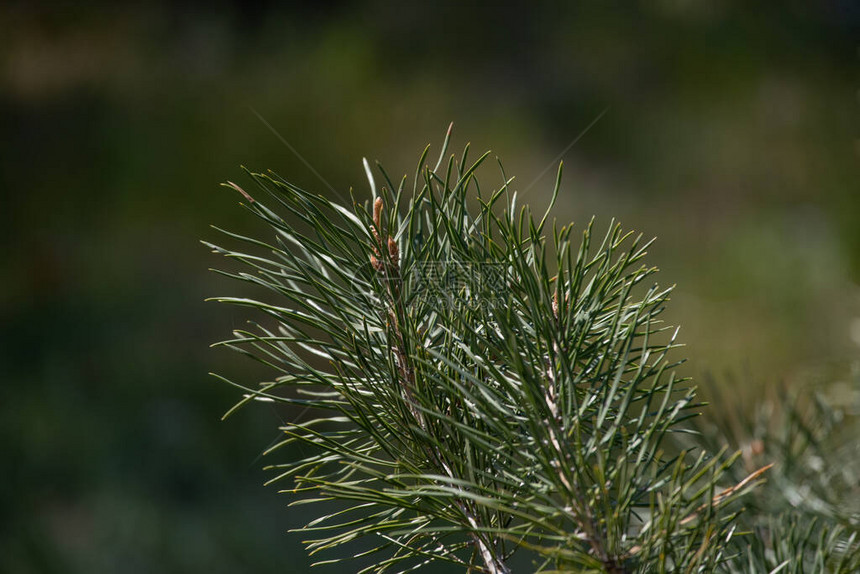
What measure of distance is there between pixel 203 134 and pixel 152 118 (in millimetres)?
63

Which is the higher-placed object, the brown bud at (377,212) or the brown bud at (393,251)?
the brown bud at (377,212)

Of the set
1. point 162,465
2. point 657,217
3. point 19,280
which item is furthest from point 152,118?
point 657,217

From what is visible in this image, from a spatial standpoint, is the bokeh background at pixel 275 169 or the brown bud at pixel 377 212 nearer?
the brown bud at pixel 377 212

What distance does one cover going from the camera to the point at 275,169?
2.41 ft

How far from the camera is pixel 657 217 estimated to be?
81cm

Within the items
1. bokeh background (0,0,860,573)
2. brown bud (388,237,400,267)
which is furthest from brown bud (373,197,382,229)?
bokeh background (0,0,860,573)

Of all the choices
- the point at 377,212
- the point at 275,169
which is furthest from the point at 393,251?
the point at 275,169

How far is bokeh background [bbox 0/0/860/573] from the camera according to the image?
0.63 metres

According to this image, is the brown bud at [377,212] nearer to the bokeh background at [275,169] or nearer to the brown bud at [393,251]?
the brown bud at [393,251]

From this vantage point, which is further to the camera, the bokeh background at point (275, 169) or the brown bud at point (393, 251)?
the bokeh background at point (275, 169)

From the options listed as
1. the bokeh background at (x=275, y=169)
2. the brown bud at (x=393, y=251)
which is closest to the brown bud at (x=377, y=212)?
the brown bud at (x=393, y=251)

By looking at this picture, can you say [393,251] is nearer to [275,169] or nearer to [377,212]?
[377,212]

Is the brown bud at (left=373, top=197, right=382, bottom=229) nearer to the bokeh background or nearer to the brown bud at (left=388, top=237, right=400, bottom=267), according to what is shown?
the brown bud at (left=388, top=237, right=400, bottom=267)

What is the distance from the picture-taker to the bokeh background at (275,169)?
0.63m
